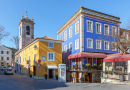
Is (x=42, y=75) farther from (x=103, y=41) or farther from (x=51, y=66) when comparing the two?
(x=103, y=41)

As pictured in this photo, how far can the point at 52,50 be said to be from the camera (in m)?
24.4

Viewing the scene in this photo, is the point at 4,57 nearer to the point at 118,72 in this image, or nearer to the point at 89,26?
the point at 89,26

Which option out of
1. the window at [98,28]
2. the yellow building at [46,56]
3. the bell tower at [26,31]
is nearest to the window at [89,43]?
the window at [98,28]

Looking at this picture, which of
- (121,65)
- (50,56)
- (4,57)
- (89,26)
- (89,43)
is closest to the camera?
(121,65)

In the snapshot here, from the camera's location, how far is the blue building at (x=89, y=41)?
76.9ft

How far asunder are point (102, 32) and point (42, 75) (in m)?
14.2

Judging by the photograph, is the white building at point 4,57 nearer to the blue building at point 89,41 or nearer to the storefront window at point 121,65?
the blue building at point 89,41

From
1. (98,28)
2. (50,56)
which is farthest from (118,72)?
Answer: (50,56)

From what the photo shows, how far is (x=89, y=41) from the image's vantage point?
987 inches

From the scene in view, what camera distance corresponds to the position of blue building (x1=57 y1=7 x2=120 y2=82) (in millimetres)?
23453

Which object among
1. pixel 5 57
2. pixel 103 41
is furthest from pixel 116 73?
pixel 5 57

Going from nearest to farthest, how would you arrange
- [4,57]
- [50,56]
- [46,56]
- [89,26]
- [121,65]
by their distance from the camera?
[121,65]
[46,56]
[50,56]
[89,26]
[4,57]

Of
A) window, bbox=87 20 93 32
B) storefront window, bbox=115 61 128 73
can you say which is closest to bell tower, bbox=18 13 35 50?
window, bbox=87 20 93 32

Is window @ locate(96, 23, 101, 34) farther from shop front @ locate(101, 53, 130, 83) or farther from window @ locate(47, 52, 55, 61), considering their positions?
window @ locate(47, 52, 55, 61)
